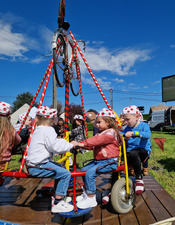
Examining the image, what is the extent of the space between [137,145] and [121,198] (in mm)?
1192

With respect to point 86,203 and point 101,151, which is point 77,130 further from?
point 86,203

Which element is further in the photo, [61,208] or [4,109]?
[4,109]

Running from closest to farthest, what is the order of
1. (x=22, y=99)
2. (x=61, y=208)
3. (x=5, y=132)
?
(x=61, y=208) < (x=5, y=132) < (x=22, y=99)

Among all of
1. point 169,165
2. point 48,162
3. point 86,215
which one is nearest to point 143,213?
point 86,215

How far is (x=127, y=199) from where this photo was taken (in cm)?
276

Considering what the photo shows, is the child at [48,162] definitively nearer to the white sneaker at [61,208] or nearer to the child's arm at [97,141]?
the white sneaker at [61,208]

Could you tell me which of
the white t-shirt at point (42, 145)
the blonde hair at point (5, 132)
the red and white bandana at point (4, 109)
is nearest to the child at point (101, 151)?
the white t-shirt at point (42, 145)

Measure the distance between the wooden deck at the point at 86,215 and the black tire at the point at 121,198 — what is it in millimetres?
87

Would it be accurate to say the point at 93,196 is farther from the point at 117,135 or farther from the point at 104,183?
the point at 104,183

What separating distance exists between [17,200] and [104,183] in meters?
1.77

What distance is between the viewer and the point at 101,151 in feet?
9.36

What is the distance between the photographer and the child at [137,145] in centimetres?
332

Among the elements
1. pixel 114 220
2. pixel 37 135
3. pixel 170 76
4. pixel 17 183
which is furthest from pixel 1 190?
pixel 170 76

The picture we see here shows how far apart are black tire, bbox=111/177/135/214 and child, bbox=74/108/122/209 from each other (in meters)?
0.24
